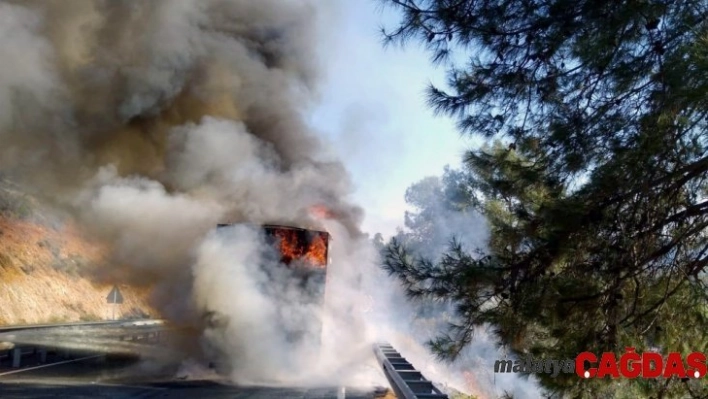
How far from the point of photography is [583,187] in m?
5.14

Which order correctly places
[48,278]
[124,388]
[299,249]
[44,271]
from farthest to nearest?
[44,271] < [48,278] < [299,249] < [124,388]

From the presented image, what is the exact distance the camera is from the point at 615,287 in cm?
523

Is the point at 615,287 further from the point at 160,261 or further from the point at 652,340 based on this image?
the point at 160,261

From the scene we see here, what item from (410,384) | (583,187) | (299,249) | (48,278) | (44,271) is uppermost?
(44,271)

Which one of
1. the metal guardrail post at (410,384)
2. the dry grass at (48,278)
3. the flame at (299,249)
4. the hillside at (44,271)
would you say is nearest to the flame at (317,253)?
the flame at (299,249)

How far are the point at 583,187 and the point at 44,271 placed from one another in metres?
29.6

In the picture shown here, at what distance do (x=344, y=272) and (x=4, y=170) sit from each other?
75.4 ft

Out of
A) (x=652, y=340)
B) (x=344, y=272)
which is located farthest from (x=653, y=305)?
(x=344, y=272)

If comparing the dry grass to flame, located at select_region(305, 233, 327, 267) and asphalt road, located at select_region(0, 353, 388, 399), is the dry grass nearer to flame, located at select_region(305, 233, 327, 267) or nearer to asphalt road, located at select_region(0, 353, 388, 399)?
asphalt road, located at select_region(0, 353, 388, 399)

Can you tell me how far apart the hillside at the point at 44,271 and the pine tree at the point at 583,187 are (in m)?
22.6

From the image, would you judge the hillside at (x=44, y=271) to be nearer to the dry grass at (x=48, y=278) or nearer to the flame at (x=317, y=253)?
the dry grass at (x=48, y=278)

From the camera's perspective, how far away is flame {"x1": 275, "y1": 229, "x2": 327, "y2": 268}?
41.4 feet

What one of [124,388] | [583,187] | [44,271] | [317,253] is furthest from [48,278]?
[583,187]

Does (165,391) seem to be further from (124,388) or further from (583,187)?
(583,187)
